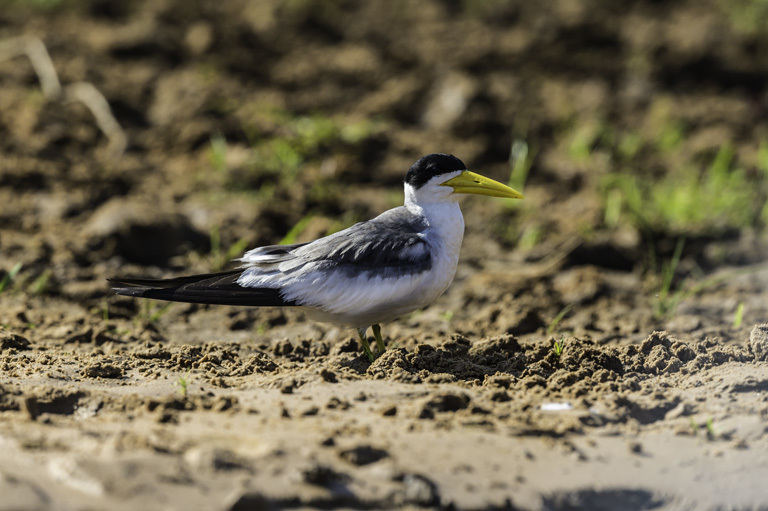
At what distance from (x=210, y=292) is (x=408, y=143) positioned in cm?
A: 359

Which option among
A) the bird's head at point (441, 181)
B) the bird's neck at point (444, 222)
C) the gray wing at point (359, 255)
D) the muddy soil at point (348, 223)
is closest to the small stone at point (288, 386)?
the muddy soil at point (348, 223)

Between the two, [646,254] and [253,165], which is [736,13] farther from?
[253,165]

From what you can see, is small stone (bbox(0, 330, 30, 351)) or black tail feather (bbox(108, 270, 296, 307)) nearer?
black tail feather (bbox(108, 270, 296, 307))

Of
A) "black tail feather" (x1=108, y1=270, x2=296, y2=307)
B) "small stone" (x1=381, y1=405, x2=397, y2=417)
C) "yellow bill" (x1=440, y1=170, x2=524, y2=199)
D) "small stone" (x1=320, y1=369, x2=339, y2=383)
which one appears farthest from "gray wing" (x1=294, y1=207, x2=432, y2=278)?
"small stone" (x1=381, y1=405, x2=397, y2=417)

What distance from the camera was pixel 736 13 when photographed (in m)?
9.02

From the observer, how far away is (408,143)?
7180mm

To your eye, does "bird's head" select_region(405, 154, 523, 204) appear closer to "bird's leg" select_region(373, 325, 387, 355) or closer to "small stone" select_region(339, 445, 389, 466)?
"bird's leg" select_region(373, 325, 387, 355)

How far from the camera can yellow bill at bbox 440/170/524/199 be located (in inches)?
169

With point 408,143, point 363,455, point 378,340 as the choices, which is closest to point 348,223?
point 408,143

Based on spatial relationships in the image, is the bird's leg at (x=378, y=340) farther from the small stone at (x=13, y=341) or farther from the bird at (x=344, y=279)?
the small stone at (x=13, y=341)

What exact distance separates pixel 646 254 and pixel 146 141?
409 cm

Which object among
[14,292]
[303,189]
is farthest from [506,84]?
[14,292]

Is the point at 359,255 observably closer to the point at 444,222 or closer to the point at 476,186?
the point at 444,222

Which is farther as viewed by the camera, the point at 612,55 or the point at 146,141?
the point at 612,55
